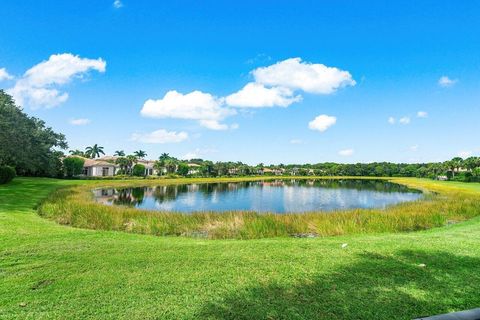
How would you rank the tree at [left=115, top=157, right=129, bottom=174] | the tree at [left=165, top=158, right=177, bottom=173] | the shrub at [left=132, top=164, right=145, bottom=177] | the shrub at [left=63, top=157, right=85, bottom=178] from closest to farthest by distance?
the shrub at [left=63, top=157, right=85, bottom=178], the shrub at [left=132, top=164, right=145, bottom=177], the tree at [left=115, top=157, right=129, bottom=174], the tree at [left=165, top=158, right=177, bottom=173]

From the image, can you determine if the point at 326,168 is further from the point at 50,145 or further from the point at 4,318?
the point at 4,318

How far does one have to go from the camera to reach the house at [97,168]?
74.9 metres

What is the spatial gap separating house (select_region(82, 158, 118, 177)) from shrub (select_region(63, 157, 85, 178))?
38.5 feet

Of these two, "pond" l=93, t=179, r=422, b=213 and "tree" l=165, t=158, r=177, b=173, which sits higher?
"tree" l=165, t=158, r=177, b=173

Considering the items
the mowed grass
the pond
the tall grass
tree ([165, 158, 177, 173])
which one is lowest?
the pond

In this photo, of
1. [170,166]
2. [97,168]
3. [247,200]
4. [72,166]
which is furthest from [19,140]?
[170,166]

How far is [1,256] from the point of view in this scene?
6445mm

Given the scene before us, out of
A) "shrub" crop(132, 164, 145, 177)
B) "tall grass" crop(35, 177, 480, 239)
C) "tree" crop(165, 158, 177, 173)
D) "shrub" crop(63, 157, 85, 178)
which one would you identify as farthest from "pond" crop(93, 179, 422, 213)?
"tree" crop(165, 158, 177, 173)

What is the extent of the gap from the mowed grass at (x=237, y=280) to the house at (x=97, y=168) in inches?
2898

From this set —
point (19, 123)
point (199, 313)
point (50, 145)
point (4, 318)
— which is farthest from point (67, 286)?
point (50, 145)

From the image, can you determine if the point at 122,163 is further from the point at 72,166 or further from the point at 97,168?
the point at 72,166

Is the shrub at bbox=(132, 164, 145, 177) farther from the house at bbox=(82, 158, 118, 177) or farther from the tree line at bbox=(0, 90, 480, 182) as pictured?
the house at bbox=(82, 158, 118, 177)

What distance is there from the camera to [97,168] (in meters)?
76.9

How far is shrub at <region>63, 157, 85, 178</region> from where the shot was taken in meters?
58.5
